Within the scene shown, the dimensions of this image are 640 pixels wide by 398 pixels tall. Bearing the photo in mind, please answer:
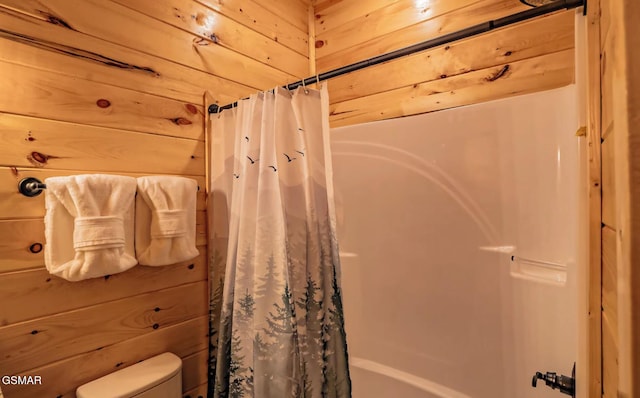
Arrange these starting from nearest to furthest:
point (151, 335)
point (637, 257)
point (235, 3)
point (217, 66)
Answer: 1. point (637, 257)
2. point (151, 335)
3. point (217, 66)
4. point (235, 3)

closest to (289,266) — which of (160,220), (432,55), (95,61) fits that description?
(160,220)

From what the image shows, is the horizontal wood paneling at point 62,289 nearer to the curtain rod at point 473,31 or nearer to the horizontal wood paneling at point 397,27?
the curtain rod at point 473,31

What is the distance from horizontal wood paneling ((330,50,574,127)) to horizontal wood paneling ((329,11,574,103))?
0.10 feet

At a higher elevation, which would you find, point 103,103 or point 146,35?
point 146,35

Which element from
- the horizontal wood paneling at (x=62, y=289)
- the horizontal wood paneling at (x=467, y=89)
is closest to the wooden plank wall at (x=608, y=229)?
the horizontal wood paneling at (x=467, y=89)

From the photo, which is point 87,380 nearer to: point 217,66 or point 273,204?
point 273,204

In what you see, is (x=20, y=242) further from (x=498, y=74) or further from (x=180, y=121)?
(x=498, y=74)

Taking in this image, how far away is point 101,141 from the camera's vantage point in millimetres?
1175

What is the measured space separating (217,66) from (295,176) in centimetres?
83

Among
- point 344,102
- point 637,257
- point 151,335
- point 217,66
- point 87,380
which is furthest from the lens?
point 344,102

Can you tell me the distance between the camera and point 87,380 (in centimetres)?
112

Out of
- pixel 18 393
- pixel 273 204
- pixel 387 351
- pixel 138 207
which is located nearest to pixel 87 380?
pixel 18 393

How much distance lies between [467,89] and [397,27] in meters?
0.56

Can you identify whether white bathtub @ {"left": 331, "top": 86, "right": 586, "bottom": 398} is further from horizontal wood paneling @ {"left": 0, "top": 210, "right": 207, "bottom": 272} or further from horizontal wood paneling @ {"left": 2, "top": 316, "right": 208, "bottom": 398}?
horizontal wood paneling @ {"left": 0, "top": 210, "right": 207, "bottom": 272}
